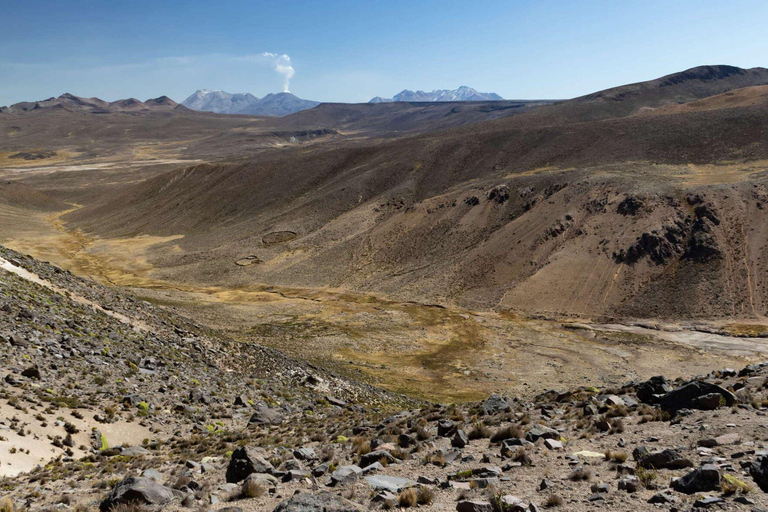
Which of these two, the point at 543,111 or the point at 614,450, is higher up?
the point at 543,111

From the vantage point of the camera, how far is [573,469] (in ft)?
32.8

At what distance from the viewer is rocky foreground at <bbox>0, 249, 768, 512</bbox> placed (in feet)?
29.1

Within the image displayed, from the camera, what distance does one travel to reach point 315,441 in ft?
47.9

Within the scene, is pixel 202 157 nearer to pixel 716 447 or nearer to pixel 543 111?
pixel 543 111

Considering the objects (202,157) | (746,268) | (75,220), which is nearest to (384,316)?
(746,268)

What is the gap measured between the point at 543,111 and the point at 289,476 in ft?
445

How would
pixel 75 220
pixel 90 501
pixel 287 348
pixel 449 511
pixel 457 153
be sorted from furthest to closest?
pixel 75 220 < pixel 457 153 < pixel 287 348 < pixel 90 501 < pixel 449 511

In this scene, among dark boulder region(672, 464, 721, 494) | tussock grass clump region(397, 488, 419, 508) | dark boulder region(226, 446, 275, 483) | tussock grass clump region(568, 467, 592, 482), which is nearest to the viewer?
dark boulder region(672, 464, 721, 494)

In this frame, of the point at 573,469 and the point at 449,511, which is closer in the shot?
the point at 449,511

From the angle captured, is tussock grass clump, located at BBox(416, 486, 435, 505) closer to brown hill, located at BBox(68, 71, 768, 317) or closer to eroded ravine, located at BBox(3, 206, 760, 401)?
eroded ravine, located at BBox(3, 206, 760, 401)

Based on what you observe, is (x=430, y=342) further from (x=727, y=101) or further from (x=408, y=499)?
(x=727, y=101)

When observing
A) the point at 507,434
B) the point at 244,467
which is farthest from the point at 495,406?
the point at 244,467

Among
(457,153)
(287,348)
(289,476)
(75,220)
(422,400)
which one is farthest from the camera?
(75,220)

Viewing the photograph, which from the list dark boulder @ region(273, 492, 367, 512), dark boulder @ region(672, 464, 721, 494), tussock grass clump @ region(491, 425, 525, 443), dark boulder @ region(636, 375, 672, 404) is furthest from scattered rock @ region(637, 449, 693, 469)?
dark boulder @ region(273, 492, 367, 512)
